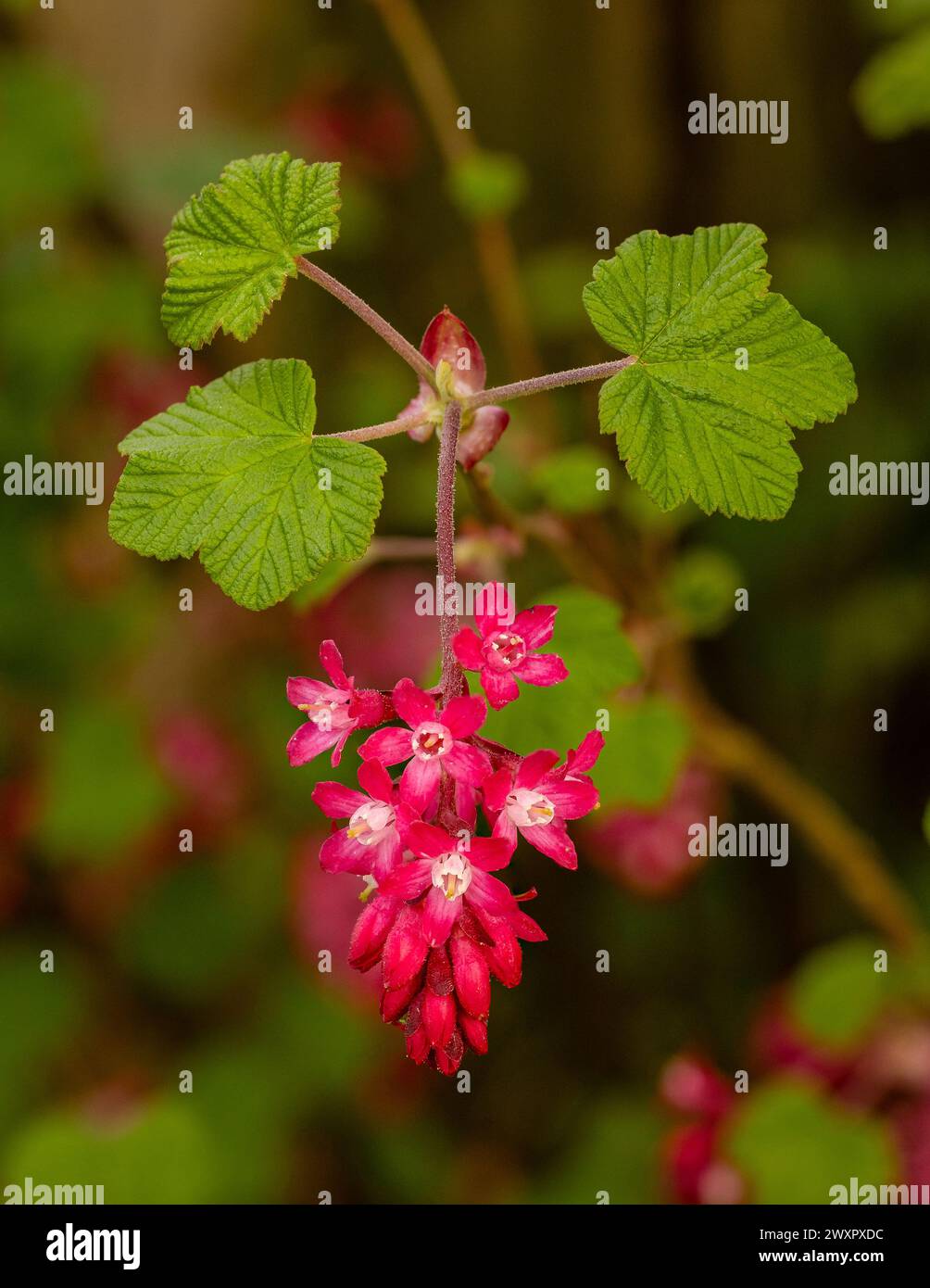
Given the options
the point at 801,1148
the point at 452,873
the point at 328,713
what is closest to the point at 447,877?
the point at 452,873

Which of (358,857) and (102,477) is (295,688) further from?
(102,477)

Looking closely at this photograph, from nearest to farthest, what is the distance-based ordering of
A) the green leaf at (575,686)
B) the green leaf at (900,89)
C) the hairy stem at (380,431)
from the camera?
1. the hairy stem at (380,431)
2. the green leaf at (575,686)
3. the green leaf at (900,89)

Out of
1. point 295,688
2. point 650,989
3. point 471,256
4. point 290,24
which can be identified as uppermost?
point 290,24

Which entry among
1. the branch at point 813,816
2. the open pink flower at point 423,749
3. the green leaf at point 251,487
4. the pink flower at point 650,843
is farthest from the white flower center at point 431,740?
the pink flower at point 650,843

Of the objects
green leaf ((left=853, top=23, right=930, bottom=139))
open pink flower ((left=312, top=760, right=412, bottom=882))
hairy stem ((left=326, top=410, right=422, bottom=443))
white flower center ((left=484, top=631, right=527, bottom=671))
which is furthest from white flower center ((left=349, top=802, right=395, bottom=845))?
green leaf ((left=853, top=23, right=930, bottom=139))

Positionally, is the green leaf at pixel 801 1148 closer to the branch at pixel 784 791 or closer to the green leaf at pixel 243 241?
the branch at pixel 784 791

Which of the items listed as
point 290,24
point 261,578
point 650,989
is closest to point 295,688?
point 261,578

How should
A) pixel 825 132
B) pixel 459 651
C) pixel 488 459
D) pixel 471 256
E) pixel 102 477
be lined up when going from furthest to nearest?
1. pixel 471 256
2. pixel 825 132
3. pixel 102 477
4. pixel 488 459
5. pixel 459 651

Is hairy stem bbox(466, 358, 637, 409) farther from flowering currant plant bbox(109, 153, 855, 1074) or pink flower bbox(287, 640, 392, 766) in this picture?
pink flower bbox(287, 640, 392, 766)
